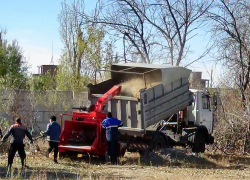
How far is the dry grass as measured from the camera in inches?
382

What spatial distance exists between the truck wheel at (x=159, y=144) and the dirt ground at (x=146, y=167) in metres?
0.24

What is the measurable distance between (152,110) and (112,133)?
1488 mm

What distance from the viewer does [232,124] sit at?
45.8 feet

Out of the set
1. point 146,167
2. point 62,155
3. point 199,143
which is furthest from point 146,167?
point 199,143

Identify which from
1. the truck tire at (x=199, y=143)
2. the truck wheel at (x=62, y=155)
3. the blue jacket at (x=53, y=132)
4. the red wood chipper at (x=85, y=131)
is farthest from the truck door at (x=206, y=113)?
the blue jacket at (x=53, y=132)

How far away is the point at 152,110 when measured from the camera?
12.0 meters

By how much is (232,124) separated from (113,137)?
489 cm

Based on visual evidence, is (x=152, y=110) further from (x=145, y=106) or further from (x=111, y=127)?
(x=111, y=127)

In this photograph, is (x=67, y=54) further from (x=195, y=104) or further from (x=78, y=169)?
(x=78, y=169)

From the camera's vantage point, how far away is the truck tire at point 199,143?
45.4 ft

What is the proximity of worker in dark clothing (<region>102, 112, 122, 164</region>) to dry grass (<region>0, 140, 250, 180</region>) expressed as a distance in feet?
1.30

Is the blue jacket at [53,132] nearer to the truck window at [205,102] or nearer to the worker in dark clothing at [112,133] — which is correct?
the worker in dark clothing at [112,133]

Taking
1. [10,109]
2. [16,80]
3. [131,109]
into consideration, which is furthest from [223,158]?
[16,80]

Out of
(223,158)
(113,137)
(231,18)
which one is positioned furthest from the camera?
(231,18)
